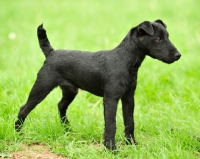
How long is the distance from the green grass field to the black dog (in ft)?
1.04

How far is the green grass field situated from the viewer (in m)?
4.59

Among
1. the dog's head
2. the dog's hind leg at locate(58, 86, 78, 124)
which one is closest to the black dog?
the dog's head

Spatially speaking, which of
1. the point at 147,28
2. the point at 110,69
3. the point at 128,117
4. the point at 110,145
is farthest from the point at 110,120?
the point at 147,28

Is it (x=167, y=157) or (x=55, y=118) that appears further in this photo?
(x=55, y=118)

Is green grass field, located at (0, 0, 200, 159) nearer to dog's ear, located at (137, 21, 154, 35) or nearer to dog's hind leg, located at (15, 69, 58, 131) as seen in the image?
dog's hind leg, located at (15, 69, 58, 131)

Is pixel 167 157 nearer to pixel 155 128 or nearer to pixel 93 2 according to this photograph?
pixel 155 128

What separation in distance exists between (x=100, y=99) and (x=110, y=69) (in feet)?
6.65

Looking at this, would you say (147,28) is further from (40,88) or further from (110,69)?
(40,88)

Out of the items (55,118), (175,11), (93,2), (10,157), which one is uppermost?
(93,2)

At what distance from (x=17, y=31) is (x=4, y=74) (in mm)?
4432

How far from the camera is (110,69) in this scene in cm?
457

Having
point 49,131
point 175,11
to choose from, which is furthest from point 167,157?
point 175,11

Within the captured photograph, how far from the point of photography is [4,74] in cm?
694

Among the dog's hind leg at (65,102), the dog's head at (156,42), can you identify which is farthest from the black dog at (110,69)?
the dog's hind leg at (65,102)
